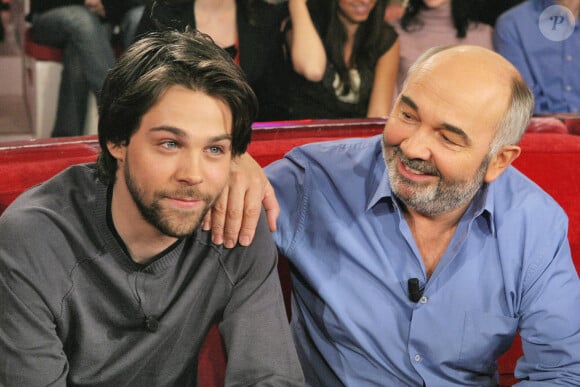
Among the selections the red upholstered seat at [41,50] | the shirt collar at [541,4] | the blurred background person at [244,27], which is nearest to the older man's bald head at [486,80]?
the blurred background person at [244,27]

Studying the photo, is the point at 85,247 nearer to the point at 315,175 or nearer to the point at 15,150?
the point at 15,150

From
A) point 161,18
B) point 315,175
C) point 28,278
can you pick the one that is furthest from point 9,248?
point 161,18

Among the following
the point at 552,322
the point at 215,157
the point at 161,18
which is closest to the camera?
the point at 215,157

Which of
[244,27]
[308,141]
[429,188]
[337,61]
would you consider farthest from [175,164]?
[337,61]

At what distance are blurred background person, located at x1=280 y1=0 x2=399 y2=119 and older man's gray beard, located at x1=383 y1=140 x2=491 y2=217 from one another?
4.29 feet

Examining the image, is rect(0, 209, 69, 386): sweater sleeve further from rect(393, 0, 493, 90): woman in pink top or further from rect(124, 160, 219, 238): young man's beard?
rect(393, 0, 493, 90): woman in pink top

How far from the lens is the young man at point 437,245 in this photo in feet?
5.21

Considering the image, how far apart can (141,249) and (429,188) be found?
57 cm

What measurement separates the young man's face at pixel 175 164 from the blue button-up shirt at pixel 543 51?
226 centimetres

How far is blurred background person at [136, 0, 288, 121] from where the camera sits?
2.69 meters

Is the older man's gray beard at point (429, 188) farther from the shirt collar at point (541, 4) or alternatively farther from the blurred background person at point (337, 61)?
the shirt collar at point (541, 4)

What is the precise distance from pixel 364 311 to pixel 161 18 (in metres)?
1.40

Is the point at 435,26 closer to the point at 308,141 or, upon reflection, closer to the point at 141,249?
the point at 308,141

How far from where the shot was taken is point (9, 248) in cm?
126
